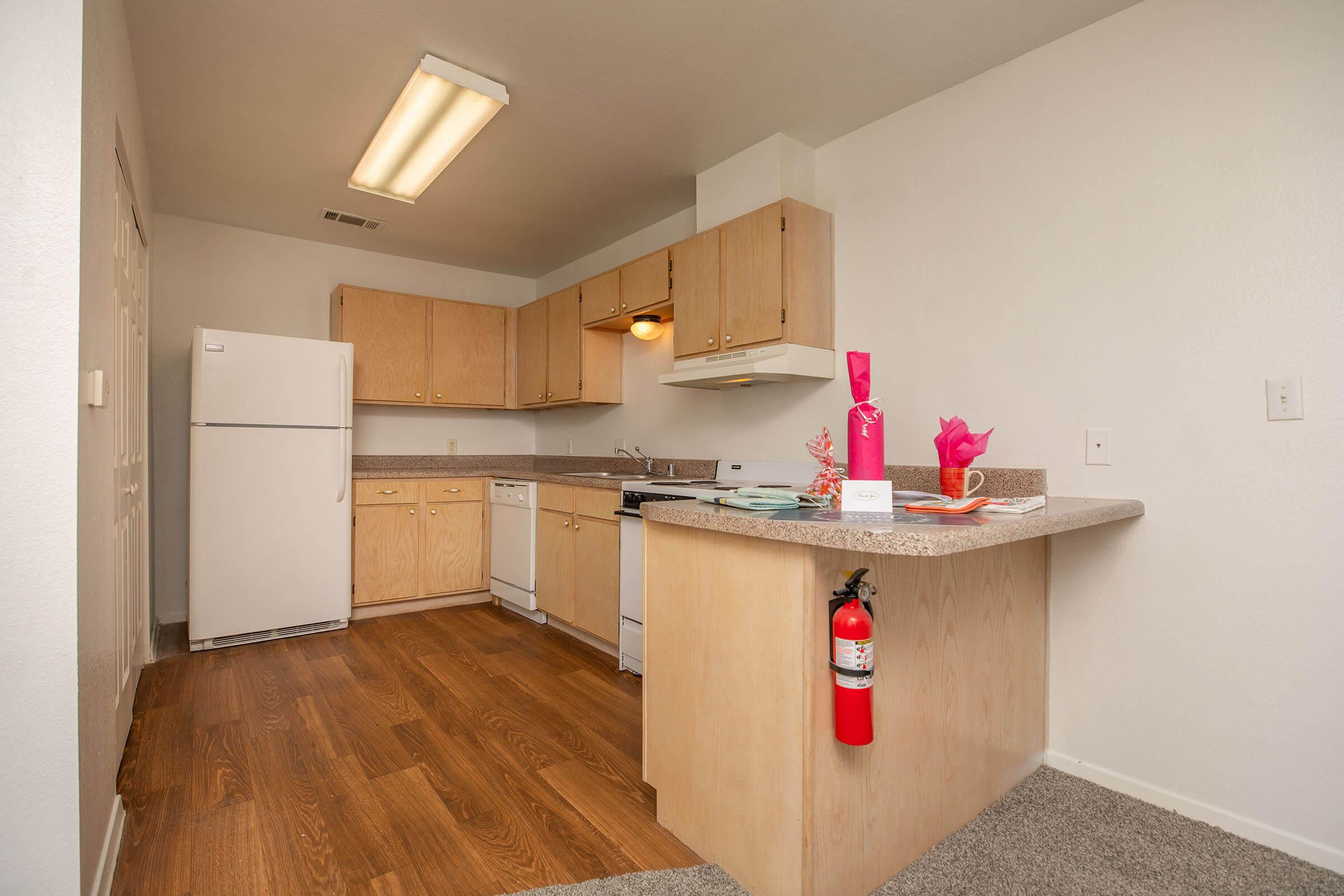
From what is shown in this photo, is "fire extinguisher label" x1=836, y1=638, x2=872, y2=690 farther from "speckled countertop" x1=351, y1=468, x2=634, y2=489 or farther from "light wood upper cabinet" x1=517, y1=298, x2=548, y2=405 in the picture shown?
"light wood upper cabinet" x1=517, y1=298, x2=548, y2=405

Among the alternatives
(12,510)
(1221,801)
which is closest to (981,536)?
(1221,801)

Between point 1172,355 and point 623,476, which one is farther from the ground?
point 1172,355

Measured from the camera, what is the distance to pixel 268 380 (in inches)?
136

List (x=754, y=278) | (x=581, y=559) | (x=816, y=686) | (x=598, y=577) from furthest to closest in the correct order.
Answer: (x=581, y=559) → (x=598, y=577) → (x=754, y=278) → (x=816, y=686)

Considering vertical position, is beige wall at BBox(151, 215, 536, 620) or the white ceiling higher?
the white ceiling

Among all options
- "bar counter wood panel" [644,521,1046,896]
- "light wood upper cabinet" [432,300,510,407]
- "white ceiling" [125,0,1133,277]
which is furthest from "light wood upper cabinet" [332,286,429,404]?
"bar counter wood panel" [644,521,1046,896]

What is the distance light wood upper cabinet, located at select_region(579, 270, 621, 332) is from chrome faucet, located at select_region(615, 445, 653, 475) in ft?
2.84

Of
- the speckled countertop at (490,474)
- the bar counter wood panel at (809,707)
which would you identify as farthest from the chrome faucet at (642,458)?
the bar counter wood panel at (809,707)

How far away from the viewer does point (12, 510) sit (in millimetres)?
1226

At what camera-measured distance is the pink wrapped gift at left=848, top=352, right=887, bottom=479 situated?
63.6 inches

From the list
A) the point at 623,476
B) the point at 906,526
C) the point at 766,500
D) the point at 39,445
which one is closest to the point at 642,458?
the point at 623,476

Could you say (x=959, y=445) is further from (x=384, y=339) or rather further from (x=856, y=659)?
(x=384, y=339)

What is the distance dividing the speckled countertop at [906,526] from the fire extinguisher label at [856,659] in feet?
0.62

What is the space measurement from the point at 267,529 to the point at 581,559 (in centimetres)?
175
